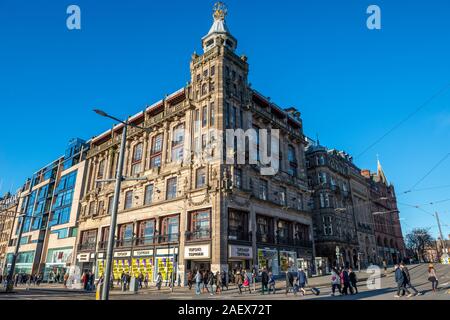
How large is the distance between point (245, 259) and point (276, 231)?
675 centimetres

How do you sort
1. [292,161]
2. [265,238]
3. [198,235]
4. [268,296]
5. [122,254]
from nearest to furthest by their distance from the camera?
[268,296] < [198,235] < [265,238] < [122,254] < [292,161]

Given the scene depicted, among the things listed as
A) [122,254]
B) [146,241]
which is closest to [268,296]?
[146,241]

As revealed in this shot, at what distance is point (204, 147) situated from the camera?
114 ft

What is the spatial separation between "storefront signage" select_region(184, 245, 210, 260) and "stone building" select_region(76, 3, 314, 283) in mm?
101

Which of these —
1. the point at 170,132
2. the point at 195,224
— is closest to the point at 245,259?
the point at 195,224

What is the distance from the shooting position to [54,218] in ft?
197

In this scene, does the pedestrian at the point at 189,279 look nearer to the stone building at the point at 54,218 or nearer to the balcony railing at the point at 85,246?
the balcony railing at the point at 85,246

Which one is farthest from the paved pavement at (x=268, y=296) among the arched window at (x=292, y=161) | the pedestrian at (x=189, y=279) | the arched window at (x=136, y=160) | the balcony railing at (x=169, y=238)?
the arched window at (x=136, y=160)

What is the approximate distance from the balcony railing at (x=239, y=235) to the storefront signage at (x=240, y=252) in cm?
93

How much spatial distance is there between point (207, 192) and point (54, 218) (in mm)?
43892

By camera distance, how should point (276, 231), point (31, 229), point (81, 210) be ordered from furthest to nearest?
1. point (31, 229)
2. point (81, 210)
3. point (276, 231)

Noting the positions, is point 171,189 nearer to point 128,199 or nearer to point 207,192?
point 207,192

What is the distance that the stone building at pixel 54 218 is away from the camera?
53.4 m
